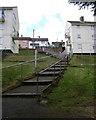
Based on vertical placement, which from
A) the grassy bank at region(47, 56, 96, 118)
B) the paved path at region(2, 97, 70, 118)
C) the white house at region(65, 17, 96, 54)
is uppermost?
the white house at region(65, 17, 96, 54)

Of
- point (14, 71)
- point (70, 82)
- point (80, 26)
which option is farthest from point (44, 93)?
point (80, 26)

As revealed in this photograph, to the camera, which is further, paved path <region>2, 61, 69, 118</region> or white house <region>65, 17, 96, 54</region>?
white house <region>65, 17, 96, 54</region>

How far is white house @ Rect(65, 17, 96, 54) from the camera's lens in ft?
151

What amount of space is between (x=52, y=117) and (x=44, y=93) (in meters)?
2.01

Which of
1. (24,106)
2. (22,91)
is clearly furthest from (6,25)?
(24,106)

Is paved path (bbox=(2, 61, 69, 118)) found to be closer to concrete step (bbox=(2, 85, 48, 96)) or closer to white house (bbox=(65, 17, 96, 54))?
concrete step (bbox=(2, 85, 48, 96))

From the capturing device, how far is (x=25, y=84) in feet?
26.1

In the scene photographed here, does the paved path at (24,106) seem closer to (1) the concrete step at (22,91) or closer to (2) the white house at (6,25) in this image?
(1) the concrete step at (22,91)

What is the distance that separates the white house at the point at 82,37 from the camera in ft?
151

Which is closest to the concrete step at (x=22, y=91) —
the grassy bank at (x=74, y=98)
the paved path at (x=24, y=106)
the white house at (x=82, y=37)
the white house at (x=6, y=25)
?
the paved path at (x=24, y=106)

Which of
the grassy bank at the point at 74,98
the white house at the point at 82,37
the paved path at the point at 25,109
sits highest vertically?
the white house at the point at 82,37

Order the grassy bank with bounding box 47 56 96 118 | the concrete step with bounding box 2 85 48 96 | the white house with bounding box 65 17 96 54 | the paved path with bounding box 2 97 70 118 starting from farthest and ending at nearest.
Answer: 1. the white house with bounding box 65 17 96 54
2. the concrete step with bounding box 2 85 48 96
3. the grassy bank with bounding box 47 56 96 118
4. the paved path with bounding box 2 97 70 118

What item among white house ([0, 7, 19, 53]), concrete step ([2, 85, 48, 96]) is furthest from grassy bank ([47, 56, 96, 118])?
white house ([0, 7, 19, 53])

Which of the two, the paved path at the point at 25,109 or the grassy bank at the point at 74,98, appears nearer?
the paved path at the point at 25,109
